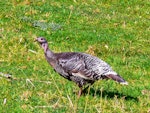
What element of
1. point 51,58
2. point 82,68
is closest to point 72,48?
point 51,58

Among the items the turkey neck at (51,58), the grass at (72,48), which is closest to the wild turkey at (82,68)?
the turkey neck at (51,58)

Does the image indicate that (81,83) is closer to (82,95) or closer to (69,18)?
(82,95)

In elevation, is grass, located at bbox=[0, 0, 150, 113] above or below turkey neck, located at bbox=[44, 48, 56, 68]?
below

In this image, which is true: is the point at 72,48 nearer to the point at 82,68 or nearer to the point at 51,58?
the point at 51,58

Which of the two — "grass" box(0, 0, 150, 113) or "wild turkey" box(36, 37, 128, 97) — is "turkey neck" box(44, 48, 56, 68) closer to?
"wild turkey" box(36, 37, 128, 97)

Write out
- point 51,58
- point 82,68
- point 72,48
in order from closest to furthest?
point 82,68 → point 51,58 → point 72,48

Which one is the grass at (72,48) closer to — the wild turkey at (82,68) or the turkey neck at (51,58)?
the wild turkey at (82,68)

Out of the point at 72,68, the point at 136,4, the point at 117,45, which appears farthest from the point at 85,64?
the point at 136,4

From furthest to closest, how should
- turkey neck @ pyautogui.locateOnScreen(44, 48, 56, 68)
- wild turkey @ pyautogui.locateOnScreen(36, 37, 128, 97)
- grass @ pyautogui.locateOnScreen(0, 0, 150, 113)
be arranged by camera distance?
turkey neck @ pyautogui.locateOnScreen(44, 48, 56, 68) → wild turkey @ pyautogui.locateOnScreen(36, 37, 128, 97) → grass @ pyautogui.locateOnScreen(0, 0, 150, 113)

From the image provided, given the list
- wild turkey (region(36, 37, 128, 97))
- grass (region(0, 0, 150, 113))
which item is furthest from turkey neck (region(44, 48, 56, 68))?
grass (region(0, 0, 150, 113))

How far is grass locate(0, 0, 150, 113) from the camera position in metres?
12.4

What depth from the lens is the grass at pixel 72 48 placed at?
40.7 ft

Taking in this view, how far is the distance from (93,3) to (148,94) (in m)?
14.2

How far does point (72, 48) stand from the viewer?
19172 mm
